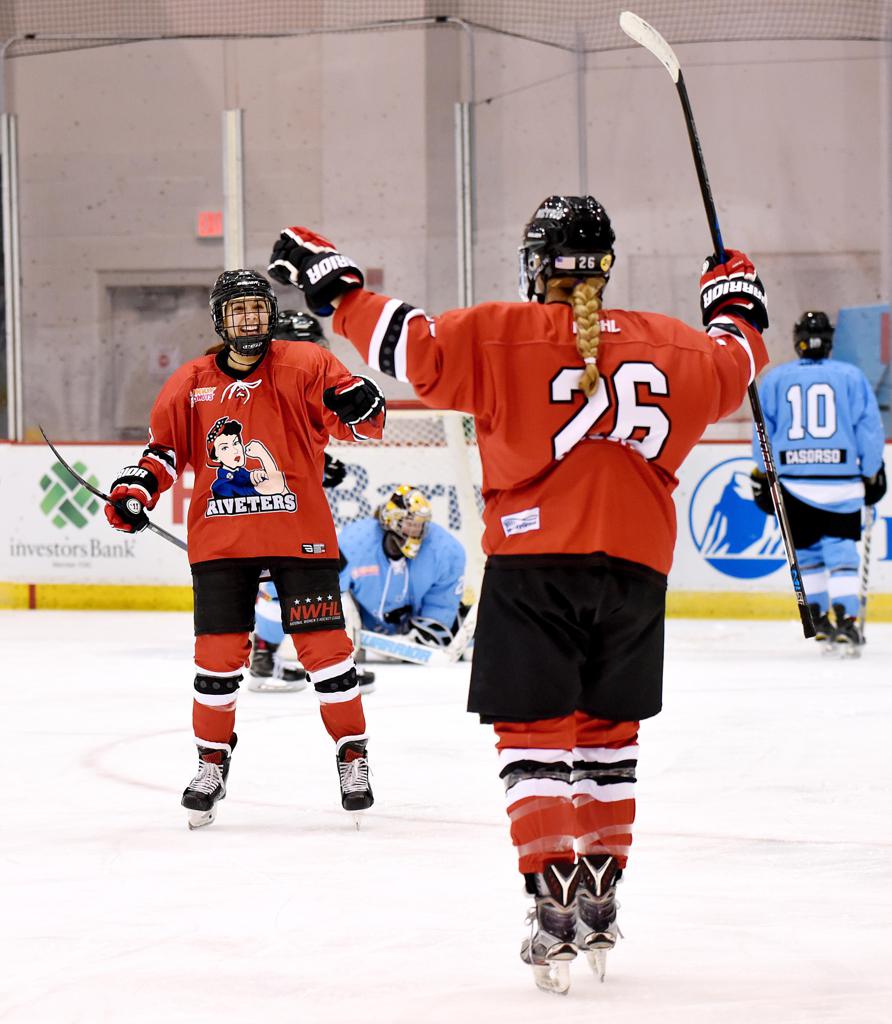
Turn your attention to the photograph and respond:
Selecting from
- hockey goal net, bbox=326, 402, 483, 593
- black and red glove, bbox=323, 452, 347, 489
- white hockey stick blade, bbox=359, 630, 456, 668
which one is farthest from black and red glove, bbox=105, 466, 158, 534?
hockey goal net, bbox=326, 402, 483, 593

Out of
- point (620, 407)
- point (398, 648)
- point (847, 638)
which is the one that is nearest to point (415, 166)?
point (398, 648)

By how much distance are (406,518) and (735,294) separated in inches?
139

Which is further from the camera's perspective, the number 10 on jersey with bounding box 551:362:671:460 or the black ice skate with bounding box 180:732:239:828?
the black ice skate with bounding box 180:732:239:828

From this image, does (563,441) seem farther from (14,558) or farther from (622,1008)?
(14,558)

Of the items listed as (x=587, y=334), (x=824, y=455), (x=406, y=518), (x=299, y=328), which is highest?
(x=299, y=328)

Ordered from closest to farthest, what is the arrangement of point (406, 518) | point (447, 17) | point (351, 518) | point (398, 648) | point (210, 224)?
point (398, 648) < point (406, 518) < point (351, 518) < point (447, 17) < point (210, 224)

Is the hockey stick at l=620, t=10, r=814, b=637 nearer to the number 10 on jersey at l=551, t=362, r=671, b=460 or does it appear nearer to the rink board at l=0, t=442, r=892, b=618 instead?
the number 10 on jersey at l=551, t=362, r=671, b=460

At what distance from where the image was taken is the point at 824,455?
5.84m

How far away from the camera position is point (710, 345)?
204 centimetres

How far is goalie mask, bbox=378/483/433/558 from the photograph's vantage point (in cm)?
562

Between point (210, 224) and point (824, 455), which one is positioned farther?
point (210, 224)

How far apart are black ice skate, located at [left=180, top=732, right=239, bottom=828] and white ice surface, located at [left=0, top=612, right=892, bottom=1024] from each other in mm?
31

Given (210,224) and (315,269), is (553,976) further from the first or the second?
(210,224)

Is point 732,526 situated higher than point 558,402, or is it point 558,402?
point 558,402
